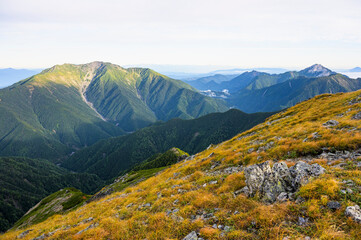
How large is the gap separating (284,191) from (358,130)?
12994 mm

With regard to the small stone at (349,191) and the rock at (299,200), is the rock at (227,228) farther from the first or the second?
the small stone at (349,191)

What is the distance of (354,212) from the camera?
703 cm

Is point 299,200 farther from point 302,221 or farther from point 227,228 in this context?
point 227,228

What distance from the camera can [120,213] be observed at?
15695 millimetres

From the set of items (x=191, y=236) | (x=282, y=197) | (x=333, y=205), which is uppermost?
(x=333, y=205)

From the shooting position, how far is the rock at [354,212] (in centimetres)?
680

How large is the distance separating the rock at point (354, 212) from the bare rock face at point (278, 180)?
8.06 ft

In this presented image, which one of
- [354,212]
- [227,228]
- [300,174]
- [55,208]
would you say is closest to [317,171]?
[300,174]

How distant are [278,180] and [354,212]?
12.7 feet

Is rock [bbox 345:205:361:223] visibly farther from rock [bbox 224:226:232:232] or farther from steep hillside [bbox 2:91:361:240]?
rock [bbox 224:226:232:232]

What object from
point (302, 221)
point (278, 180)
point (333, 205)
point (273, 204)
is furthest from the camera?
point (278, 180)

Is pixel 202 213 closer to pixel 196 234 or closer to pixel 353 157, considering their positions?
pixel 196 234

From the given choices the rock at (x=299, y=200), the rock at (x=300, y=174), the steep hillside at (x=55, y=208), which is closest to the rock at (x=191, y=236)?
the rock at (x=299, y=200)

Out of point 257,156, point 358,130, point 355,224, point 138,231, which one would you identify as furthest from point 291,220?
point 358,130
